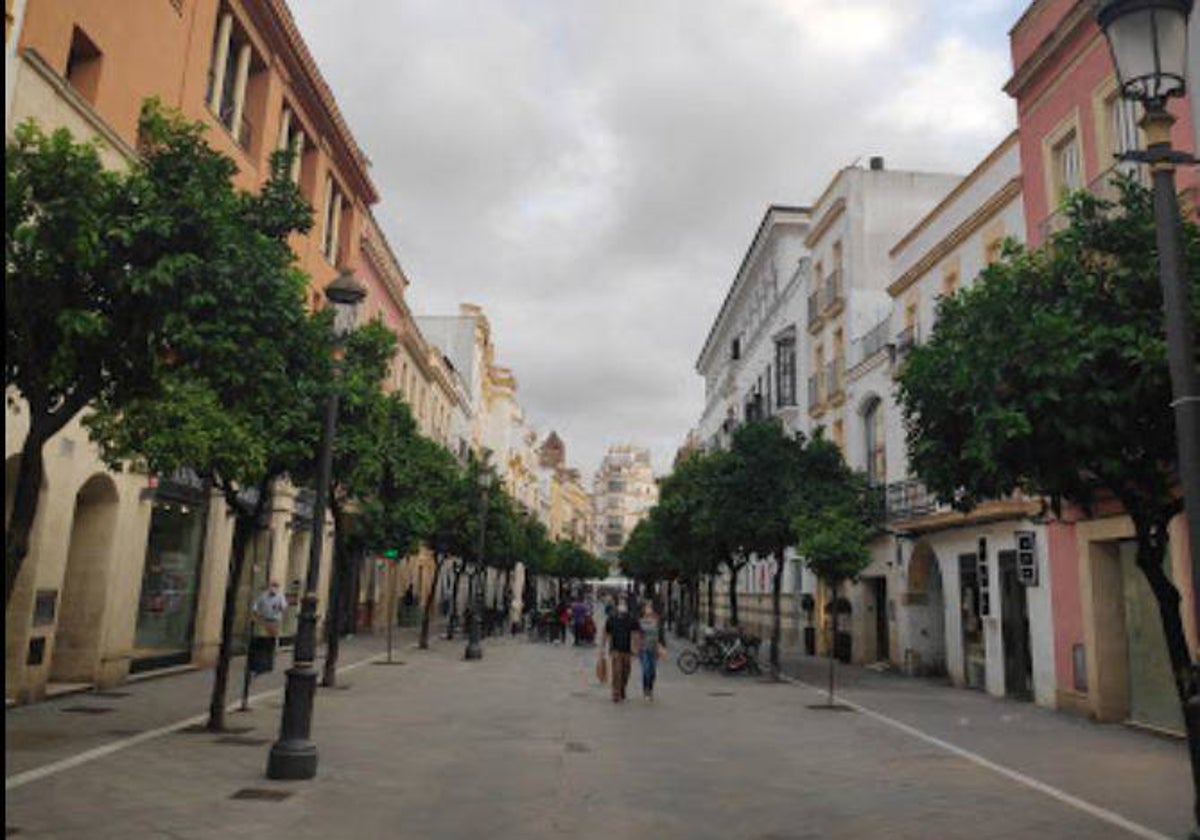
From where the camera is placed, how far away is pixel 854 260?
30.8m

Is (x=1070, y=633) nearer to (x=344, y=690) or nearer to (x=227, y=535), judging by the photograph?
(x=344, y=690)

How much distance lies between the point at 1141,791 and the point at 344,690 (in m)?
13.0

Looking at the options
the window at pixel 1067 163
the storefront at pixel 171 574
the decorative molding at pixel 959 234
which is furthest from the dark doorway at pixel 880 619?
the storefront at pixel 171 574

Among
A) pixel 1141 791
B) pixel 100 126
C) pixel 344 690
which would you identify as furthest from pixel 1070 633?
pixel 100 126

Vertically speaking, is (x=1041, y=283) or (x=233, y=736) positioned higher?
(x=1041, y=283)

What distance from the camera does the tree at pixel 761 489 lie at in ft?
80.9

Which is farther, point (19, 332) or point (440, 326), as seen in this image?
point (440, 326)

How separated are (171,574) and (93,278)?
13329mm

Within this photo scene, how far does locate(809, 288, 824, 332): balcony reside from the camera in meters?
33.8

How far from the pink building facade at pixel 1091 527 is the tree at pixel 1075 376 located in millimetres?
6856

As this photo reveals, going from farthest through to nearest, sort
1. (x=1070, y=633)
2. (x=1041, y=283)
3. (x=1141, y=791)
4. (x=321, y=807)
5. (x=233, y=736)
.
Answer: (x=1070, y=633) < (x=233, y=736) < (x=1141, y=791) < (x=1041, y=283) < (x=321, y=807)

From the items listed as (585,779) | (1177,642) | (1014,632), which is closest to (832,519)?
(1014,632)

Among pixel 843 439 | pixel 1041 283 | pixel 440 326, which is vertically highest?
pixel 440 326

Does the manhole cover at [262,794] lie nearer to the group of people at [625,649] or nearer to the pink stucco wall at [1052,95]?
the group of people at [625,649]
